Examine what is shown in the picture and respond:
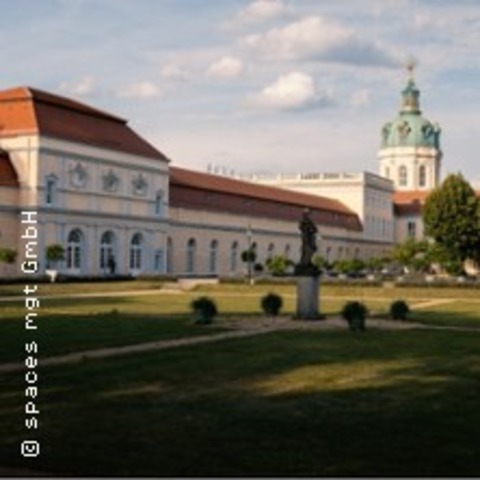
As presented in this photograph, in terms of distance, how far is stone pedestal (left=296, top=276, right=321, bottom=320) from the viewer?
89.0 ft

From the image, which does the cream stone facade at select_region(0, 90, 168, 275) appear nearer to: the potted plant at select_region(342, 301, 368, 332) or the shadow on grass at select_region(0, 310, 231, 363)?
the shadow on grass at select_region(0, 310, 231, 363)

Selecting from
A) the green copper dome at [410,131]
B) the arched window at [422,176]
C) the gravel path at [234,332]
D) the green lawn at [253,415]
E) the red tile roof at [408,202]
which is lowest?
the green lawn at [253,415]

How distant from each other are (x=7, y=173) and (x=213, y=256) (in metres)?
25.4

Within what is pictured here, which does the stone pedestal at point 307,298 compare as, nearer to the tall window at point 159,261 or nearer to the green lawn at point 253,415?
the green lawn at point 253,415

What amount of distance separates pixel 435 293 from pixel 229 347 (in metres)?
29.1

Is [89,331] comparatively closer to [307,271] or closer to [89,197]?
[307,271]

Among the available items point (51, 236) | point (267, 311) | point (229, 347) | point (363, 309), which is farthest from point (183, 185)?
point (229, 347)

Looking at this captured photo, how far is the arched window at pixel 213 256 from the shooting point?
76625 mm

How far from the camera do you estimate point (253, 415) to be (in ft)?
37.7

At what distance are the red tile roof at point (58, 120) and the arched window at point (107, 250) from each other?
5795 mm

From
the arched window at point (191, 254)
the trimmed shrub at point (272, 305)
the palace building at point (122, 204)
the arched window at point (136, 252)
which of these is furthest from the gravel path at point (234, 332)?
the arched window at point (191, 254)

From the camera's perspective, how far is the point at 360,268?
81188 millimetres

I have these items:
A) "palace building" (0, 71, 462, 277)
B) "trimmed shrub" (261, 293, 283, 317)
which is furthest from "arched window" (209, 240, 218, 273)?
"trimmed shrub" (261, 293, 283, 317)

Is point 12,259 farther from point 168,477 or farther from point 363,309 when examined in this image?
point 168,477
